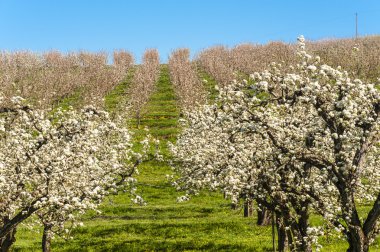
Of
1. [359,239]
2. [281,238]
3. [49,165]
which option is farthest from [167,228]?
[359,239]

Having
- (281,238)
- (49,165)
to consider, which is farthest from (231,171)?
(49,165)

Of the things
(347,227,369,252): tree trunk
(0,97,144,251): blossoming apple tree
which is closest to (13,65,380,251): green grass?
(0,97,144,251): blossoming apple tree

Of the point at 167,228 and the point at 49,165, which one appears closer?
→ the point at 49,165

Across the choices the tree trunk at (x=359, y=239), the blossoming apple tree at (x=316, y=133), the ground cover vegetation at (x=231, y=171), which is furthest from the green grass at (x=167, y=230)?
the tree trunk at (x=359, y=239)

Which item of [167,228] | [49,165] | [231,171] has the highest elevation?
[49,165]

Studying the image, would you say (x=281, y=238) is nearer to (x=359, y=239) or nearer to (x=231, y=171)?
(x=231, y=171)

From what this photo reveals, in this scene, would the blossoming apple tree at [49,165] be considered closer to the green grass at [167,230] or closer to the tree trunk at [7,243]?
the tree trunk at [7,243]

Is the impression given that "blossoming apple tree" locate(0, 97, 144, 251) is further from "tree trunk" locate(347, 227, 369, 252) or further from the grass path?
"tree trunk" locate(347, 227, 369, 252)

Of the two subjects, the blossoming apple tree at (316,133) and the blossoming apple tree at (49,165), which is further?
the blossoming apple tree at (49,165)

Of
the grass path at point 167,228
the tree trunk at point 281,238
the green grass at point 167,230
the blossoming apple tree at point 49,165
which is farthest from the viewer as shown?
the grass path at point 167,228

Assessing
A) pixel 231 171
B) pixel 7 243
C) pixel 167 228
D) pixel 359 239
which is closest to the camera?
pixel 359 239

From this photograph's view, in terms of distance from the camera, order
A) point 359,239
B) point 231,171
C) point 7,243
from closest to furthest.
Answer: point 359,239 → point 231,171 → point 7,243

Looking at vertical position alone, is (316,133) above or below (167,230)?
above

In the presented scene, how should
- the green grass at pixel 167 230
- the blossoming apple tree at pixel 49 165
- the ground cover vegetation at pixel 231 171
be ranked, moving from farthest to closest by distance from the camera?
1. the green grass at pixel 167 230
2. the blossoming apple tree at pixel 49 165
3. the ground cover vegetation at pixel 231 171
